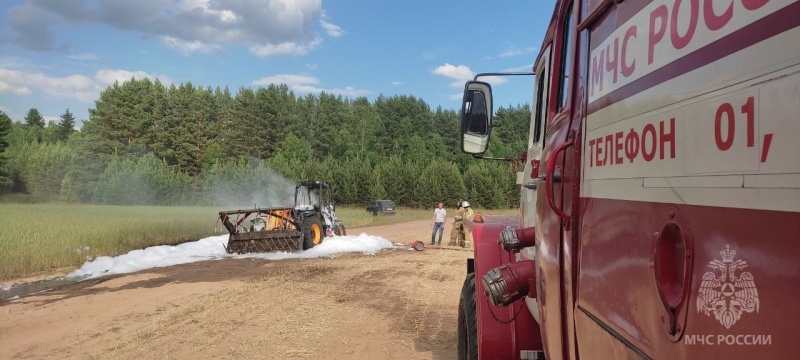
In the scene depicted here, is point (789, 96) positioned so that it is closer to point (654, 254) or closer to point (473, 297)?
point (654, 254)

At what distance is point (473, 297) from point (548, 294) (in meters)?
1.74

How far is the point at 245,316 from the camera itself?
805cm

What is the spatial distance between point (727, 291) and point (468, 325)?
2.86m

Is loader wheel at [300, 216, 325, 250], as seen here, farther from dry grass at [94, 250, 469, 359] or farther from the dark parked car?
the dark parked car

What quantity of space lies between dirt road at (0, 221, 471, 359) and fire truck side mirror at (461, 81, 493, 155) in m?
3.16

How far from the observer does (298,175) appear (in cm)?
5438

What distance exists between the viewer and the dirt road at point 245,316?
646 cm

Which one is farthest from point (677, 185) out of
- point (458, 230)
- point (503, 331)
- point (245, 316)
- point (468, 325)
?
point (458, 230)

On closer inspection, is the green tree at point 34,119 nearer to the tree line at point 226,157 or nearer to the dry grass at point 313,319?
the tree line at point 226,157

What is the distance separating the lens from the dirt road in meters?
6.46

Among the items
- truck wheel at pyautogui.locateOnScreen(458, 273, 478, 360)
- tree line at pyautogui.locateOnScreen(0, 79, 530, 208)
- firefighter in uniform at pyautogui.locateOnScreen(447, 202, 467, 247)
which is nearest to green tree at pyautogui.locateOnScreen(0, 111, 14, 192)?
tree line at pyautogui.locateOnScreen(0, 79, 530, 208)

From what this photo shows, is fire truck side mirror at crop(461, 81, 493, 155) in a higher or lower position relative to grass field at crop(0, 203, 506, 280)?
higher

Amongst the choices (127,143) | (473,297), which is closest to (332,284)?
(473,297)

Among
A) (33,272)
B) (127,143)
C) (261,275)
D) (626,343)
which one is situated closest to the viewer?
(626,343)
